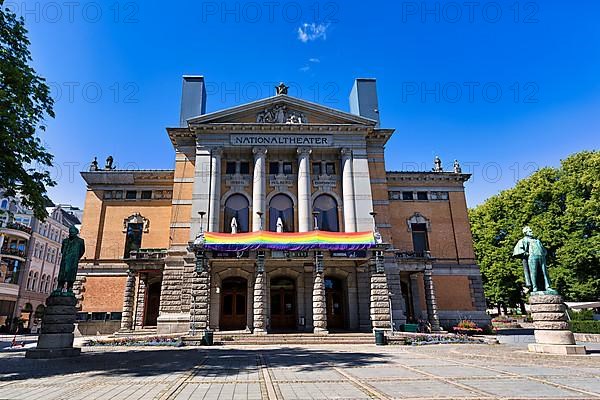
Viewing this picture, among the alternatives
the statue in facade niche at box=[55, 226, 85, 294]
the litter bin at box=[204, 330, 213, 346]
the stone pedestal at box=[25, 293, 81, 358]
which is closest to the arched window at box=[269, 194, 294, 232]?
the litter bin at box=[204, 330, 213, 346]

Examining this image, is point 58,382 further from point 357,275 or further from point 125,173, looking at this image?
point 125,173

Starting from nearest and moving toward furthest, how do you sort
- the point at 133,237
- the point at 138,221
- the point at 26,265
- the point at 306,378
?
1. the point at 306,378
2. the point at 133,237
3. the point at 138,221
4. the point at 26,265

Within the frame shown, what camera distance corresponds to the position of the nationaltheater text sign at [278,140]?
28203 millimetres

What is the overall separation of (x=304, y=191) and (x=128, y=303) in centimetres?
1477

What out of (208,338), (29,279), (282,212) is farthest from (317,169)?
(29,279)

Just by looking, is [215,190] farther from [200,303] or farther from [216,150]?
[200,303]

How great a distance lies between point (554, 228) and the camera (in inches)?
1313

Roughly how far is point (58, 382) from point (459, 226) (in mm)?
29964

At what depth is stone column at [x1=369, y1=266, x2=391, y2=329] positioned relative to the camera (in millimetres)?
23078

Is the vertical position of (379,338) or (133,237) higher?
(133,237)

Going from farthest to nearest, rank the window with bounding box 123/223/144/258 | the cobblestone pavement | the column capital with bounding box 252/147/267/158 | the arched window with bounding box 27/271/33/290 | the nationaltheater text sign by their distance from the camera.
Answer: the arched window with bounding box 27/271/33/290 < the window with bounding box 123/223/144/258 < the nationaltheater text sign < the column capital with bounding box 252/147/267/158 < the cobblestone pavement

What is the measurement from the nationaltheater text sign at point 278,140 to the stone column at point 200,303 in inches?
407

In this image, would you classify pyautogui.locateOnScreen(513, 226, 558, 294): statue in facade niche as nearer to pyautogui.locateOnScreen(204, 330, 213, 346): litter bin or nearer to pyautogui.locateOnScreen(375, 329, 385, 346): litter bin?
pyautogui.locateOnScreen(375, 329, 385, 346): litter bin

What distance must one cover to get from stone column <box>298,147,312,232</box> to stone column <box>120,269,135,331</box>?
1245 cm
